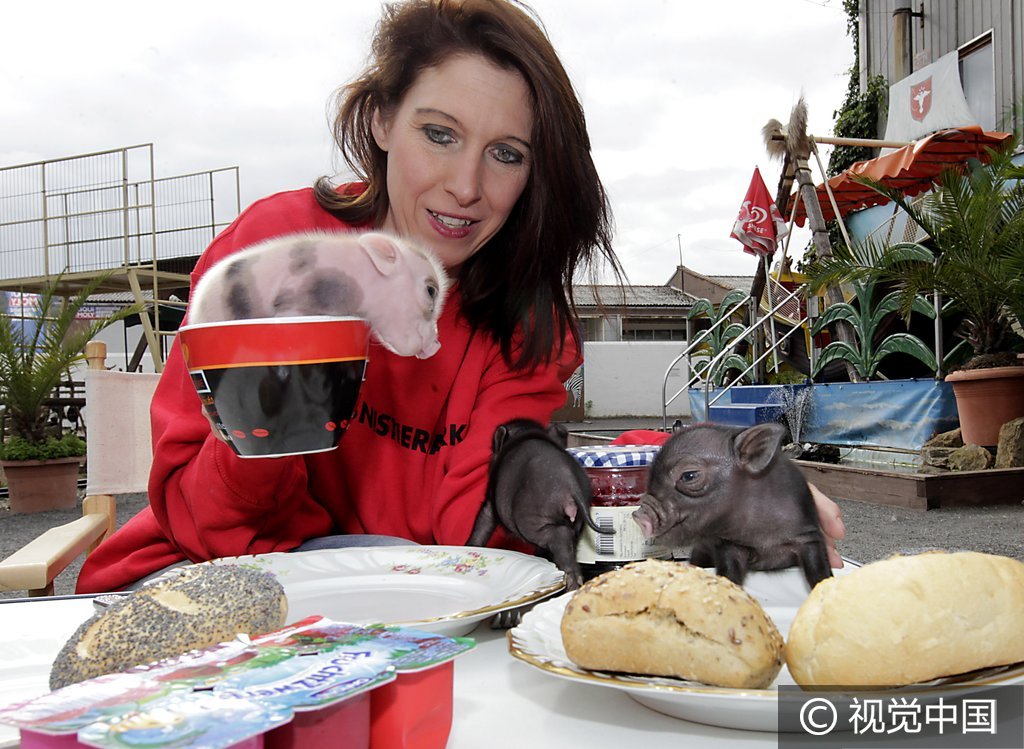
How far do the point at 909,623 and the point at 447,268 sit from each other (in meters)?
1.20

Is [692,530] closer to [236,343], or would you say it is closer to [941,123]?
[236,343]

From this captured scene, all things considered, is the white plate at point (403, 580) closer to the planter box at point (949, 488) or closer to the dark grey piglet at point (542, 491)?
the dark grey piglet at point (542, 491)

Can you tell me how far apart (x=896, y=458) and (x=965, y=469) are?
3.04ft

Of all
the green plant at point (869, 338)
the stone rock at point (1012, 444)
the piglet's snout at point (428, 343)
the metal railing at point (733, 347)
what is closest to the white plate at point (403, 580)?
the piglet's snout at point (428, 343)

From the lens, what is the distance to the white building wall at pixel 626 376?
66.9ft

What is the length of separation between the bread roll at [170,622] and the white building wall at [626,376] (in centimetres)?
1940

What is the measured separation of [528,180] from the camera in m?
1.62

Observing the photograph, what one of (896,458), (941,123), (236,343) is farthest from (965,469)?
(236,343)

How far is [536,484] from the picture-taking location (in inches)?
38.3

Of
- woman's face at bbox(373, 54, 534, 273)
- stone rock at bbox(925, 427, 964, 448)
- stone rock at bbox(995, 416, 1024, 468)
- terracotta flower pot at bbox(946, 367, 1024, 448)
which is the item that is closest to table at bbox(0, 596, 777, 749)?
woman's face at bbox(373, 54, 534, 273)

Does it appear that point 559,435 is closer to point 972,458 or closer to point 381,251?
point 381,251

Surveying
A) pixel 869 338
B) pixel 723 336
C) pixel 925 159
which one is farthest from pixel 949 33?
pixel 869 338

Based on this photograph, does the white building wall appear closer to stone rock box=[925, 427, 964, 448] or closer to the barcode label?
stone rock box=[925, 427, 964, 448]

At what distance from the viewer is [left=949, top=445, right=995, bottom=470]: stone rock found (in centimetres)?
576
